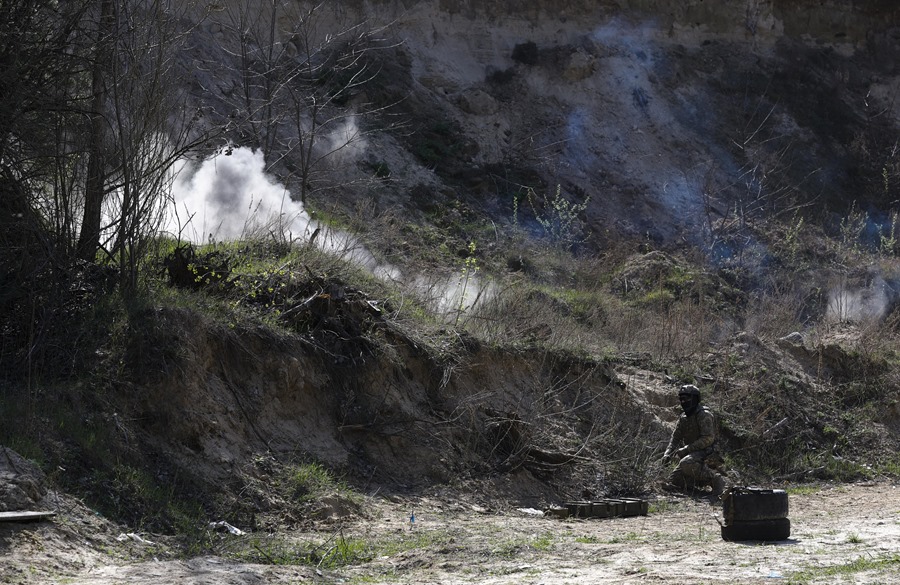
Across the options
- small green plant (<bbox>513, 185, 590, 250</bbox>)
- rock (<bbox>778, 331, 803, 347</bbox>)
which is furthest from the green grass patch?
small green plant (<bbox>513, 185, 590, 250</bbox>)

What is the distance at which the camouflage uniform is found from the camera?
12328mm

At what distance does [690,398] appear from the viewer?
12312mm

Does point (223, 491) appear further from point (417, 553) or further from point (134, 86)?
point (134, 86)

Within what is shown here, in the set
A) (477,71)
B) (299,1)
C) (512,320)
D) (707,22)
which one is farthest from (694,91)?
(512,320)

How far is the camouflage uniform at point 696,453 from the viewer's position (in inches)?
485

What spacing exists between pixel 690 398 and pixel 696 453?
0.64 m

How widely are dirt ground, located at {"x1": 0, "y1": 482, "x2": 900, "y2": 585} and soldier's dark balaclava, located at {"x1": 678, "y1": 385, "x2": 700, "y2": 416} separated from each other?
2.34 m

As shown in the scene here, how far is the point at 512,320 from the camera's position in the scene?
47.2 ft

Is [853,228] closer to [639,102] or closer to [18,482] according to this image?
[639,102]

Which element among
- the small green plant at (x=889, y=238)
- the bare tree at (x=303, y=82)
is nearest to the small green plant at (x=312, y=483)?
the bare tree at (x=303, y=82)

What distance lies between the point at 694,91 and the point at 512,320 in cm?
1427

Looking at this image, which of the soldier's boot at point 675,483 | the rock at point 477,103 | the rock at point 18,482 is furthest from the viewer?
the rock at point 477,103

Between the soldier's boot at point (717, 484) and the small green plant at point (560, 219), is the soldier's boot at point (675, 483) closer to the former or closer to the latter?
the soldier's boot at point (717, 484)

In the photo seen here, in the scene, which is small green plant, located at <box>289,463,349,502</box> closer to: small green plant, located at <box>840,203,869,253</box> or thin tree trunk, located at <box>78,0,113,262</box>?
thin tree trunk, located at <box>78,0,113,262</box>
